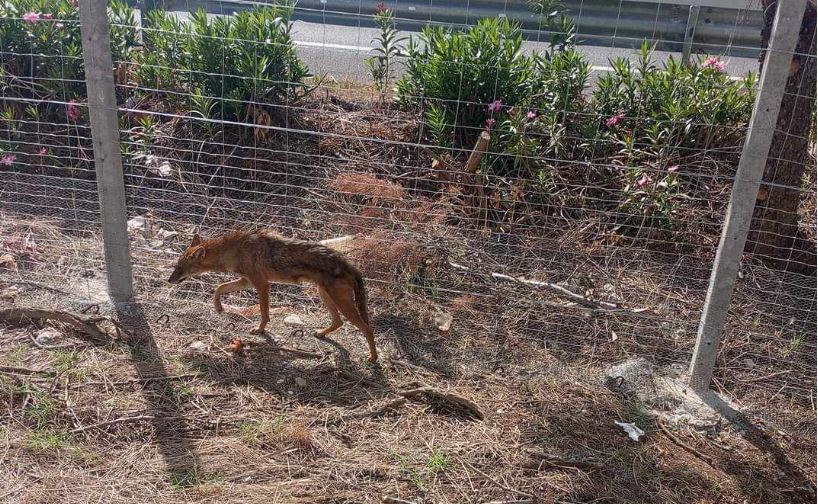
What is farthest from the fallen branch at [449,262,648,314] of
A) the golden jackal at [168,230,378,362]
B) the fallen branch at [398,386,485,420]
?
the fallen branch at [398,386,485,420]

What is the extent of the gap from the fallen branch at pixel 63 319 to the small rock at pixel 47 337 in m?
0.11

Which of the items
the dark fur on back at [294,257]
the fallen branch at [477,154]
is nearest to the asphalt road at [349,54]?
the fallen branch at [477,154]

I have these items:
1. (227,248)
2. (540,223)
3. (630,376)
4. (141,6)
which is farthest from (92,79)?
(630,376)

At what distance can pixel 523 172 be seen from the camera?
23.8 feet

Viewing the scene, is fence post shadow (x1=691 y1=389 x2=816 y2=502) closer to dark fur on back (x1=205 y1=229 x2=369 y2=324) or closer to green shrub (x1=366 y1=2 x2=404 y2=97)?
dark fur on back (x1=205 y1=229 x2=369 y2=324)

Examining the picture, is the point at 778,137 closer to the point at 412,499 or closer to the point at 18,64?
the point at 412,499

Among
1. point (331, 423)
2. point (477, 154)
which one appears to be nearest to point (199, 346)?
point (331, 423)

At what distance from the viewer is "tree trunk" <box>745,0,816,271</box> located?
6.11 m

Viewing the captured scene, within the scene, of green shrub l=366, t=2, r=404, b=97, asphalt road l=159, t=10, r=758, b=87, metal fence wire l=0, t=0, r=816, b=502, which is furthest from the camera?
asphalt road l=159, t=10, r=758, b=87

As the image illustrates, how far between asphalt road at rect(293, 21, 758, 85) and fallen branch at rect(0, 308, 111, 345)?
367cm

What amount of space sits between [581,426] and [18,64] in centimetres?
715

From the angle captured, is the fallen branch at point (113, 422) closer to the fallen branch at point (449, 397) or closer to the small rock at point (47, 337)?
the small rock at point (47, 337)

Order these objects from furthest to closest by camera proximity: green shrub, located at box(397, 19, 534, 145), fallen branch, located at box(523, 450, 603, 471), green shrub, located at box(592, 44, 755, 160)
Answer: green shrub, located at box(397, 19, 534, 145) < green shrub, located at box(592, 44, 755, 160) < fallen branch, located at box(523, 450, 603, 471)

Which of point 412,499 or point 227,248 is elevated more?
point 227,248
